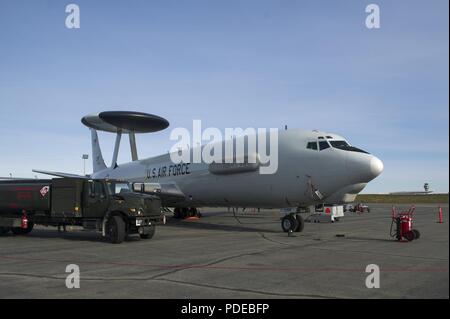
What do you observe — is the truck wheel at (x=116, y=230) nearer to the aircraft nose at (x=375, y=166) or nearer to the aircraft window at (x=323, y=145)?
the aircraft window at (x=323, y=145)

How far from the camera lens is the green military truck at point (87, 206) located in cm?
1596

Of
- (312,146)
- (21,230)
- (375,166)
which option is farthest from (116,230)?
(375,166)

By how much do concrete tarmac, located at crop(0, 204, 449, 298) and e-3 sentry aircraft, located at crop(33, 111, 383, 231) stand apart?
8.22ft

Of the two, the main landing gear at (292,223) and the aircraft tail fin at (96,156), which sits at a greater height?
the aircraft tail fin at (96,156)

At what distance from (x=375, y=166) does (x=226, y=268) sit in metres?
9.42

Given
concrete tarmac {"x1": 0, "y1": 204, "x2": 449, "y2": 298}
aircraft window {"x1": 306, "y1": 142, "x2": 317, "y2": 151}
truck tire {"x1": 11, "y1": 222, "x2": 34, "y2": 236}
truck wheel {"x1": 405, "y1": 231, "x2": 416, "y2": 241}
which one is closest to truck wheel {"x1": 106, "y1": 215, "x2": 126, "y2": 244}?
concrete tarmac {"x1": 0, "y1": 204, "x2": 449, "y2": 298}

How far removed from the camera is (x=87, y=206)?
54.3 feet

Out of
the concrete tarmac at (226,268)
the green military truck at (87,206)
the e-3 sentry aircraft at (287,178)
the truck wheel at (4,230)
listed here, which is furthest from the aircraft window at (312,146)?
the truck wheel at (4,230)

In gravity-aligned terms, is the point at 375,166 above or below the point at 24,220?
above

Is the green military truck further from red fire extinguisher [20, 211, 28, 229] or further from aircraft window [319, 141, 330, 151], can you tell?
aircraft window [319, 141, 330, 151]

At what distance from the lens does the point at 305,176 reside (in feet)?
60.1

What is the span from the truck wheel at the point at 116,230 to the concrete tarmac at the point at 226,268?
0.34 metres

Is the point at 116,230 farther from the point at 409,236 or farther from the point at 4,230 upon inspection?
the point at 409,236
